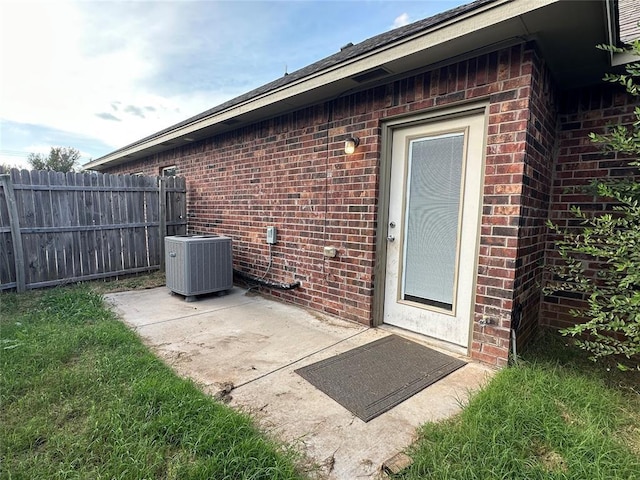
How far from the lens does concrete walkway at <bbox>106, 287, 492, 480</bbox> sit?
1.53 m

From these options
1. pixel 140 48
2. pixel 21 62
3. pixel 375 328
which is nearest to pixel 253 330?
pixel 375 328

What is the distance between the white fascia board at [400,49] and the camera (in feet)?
6.18

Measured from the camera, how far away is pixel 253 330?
3.06 m

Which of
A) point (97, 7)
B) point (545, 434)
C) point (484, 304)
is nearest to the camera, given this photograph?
point (545, 434)

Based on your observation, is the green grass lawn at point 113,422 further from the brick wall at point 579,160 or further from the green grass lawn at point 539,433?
the brick wall at point 579,160

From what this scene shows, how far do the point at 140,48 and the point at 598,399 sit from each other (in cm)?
719

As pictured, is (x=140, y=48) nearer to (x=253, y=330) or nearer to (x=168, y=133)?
(x=168, y=133)

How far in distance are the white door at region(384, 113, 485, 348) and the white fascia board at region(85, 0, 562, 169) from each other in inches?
25.6

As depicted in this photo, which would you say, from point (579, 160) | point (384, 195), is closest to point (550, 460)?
point (384, 195)

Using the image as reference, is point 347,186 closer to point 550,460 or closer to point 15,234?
point 550,460

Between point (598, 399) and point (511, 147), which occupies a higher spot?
point (511, 147)

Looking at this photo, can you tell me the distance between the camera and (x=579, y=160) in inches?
109

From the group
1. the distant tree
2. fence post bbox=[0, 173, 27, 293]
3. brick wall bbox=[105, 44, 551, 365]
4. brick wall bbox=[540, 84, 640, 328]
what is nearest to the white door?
brick wall bbox=[105, 44, 551, 365]

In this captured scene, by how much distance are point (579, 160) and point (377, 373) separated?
8.63 ft
